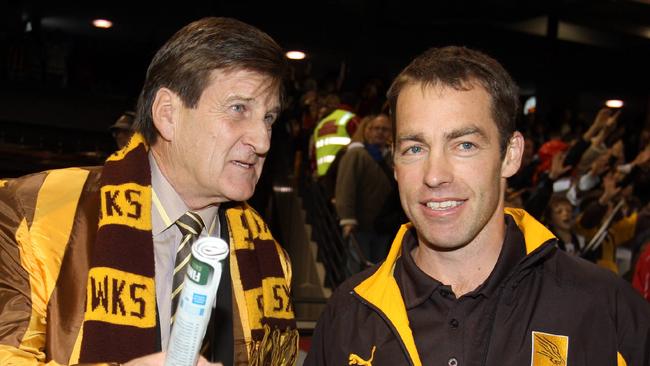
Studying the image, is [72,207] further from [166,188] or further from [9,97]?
[9,97]

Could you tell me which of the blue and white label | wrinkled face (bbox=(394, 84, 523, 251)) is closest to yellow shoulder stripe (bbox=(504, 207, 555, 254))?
wrinkled face (bbox=(394, 84, 523, 251))

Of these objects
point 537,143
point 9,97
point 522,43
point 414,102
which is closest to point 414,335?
point 414,102

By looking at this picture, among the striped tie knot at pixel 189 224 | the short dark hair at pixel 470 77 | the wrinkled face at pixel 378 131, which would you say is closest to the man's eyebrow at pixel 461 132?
the short dark hair at pixel 470 77

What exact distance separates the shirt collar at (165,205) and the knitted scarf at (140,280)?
0.04m

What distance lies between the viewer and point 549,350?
2309 millimetres

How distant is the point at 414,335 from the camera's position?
7.91 ft

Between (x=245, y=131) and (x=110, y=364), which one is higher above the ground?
(x=245, y=131)

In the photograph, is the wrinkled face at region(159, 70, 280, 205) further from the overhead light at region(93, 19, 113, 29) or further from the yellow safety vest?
the overhead light at region(93, 19, 113, 29)

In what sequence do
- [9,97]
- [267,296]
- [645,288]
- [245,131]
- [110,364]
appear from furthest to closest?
[9,97] < [645,288] < [267,296] < [245,131] < [110,364]

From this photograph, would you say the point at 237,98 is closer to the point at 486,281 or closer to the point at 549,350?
the point at 486,281

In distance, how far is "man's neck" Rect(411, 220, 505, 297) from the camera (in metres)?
2.49

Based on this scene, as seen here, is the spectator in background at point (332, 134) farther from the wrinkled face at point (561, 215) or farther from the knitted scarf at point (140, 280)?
the knitted scarf at point (140, 280)

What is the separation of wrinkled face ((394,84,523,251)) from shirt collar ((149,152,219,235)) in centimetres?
68

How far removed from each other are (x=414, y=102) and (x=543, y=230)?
54cm
